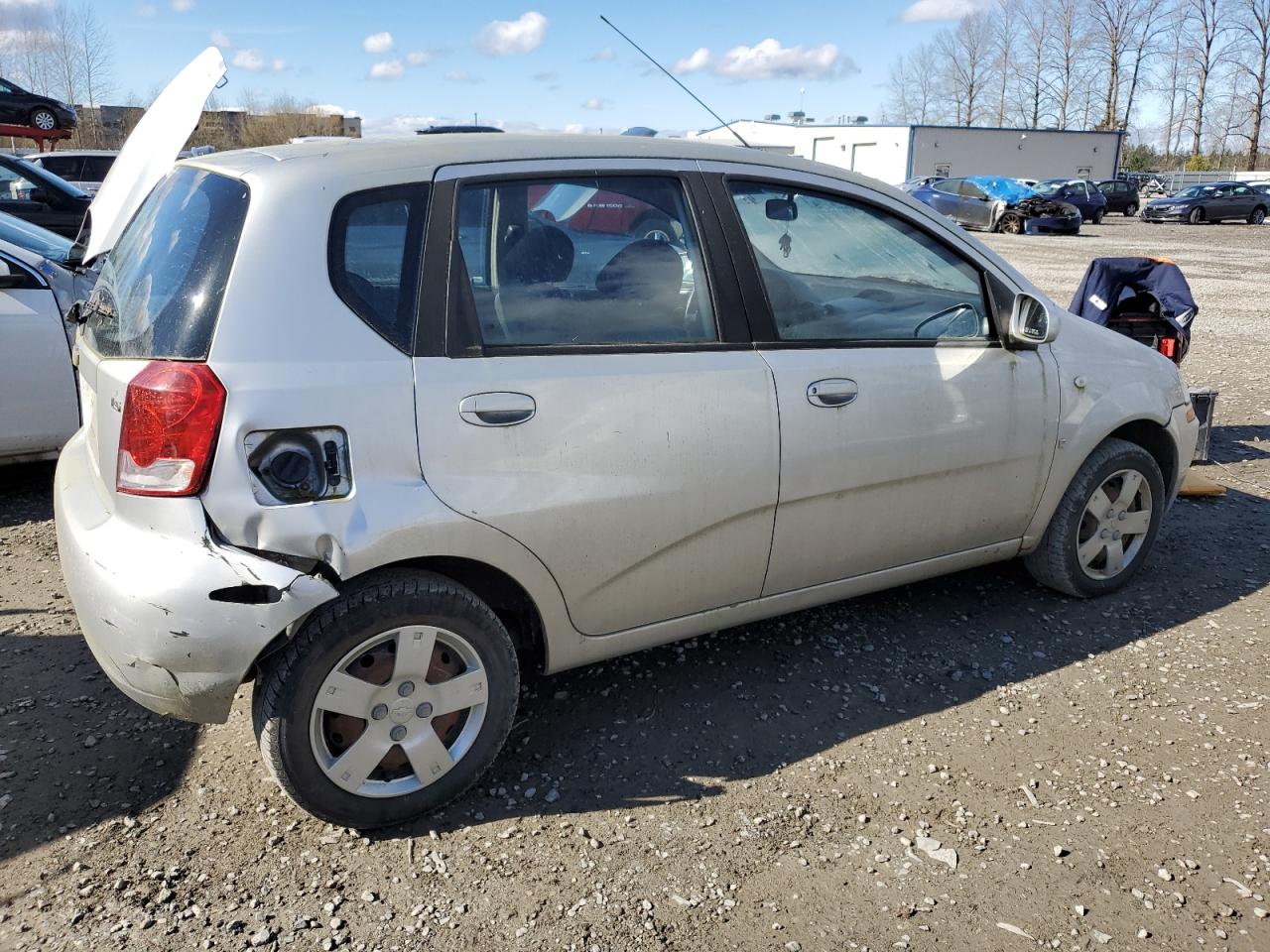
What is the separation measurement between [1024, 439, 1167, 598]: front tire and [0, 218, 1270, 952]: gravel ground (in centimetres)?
16

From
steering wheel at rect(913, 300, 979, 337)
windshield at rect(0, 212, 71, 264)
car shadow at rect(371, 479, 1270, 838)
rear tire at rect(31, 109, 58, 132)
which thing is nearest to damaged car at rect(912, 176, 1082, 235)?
rear tire at rect(31, 109, 58, 132)

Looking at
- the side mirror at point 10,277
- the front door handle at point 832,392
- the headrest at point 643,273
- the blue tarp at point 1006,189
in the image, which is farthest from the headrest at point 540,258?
the blue tarp at point 1006,189

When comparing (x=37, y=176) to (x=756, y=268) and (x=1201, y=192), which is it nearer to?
(x=756, y=268)

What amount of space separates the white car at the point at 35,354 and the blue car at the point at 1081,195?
34.4m

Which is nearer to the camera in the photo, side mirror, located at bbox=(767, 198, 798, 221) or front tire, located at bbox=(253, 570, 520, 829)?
front tire, located at bbox=(253, 570, 520, 829)

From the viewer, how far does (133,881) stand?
262cm

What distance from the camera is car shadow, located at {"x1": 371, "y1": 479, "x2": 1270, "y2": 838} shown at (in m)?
3.09

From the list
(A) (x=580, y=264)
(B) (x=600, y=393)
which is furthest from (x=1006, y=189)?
(B) (x=600, y=393)

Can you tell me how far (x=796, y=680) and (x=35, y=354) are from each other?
13.5 ft

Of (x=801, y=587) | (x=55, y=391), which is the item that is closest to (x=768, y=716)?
(x=801, y=587)

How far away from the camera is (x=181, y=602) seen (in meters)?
2.44

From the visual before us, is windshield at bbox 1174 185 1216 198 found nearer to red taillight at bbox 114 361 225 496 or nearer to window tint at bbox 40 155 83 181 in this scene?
window tint at bbox 40 155 83 181

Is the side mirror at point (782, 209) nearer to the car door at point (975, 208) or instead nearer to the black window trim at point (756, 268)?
the black window trim at point (756, 268)

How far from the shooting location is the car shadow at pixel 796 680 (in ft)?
10.1
